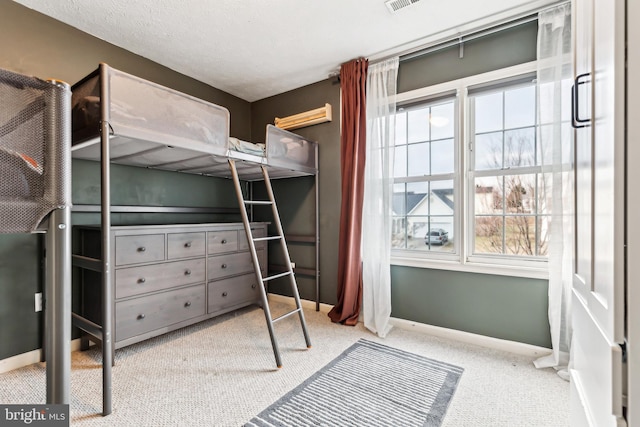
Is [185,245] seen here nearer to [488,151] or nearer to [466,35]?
[488,151]

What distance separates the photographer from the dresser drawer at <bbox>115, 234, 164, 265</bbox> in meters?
2.16

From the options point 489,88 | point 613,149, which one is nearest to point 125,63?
point 489,88

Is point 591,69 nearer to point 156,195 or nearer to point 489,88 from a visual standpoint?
point 489,88

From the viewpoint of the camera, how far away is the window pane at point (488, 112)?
7.93ft

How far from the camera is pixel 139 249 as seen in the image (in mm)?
2264

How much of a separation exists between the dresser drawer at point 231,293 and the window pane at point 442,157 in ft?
6.59

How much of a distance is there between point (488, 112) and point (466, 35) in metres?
0.65

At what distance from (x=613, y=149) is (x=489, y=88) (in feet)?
7.11

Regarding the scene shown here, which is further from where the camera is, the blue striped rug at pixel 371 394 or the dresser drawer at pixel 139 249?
the dresser drawer at pixel 139 249

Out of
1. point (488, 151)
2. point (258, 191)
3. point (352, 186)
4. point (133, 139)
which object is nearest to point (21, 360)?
point (133, 139)

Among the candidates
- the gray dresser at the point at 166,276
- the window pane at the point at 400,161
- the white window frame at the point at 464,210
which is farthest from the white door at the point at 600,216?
the gray dresser at the point at 166,276

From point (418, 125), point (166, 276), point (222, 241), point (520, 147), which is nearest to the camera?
point (520, 147)

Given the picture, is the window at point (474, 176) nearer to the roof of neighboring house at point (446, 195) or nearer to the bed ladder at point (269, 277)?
the roof of neighboring house at point (446, 195)

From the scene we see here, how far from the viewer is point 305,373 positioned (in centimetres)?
197
